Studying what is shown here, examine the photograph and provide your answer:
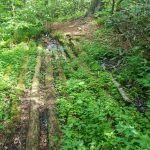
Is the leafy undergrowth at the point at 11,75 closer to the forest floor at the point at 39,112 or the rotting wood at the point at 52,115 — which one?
the forest floor at the point at 39,112

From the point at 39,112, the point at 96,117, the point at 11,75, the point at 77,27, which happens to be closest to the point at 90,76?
the point at 39,112

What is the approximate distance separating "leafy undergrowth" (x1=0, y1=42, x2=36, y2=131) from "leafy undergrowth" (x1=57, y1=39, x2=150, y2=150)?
1221 mm

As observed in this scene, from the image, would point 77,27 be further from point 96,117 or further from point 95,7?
point 96,117

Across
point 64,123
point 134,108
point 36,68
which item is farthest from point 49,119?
point 36,68

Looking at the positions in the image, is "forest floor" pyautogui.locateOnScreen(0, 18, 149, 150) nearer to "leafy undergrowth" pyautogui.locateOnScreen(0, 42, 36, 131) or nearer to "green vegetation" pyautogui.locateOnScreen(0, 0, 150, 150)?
"green vegetation" pyautogui.locateOnScreen(0, 0, 150, 150)

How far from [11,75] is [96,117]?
424cm

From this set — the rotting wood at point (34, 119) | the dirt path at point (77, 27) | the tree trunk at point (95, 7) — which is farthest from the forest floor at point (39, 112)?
the tree trunk at point (95, 7)

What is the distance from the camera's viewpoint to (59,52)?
12.4 metres

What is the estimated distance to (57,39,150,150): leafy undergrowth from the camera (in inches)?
209

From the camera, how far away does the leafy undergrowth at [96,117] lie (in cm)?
532

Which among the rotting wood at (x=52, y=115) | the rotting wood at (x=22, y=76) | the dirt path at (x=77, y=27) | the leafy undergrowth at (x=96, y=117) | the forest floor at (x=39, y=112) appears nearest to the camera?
the leafy undergrowth at (x=96, y=117)

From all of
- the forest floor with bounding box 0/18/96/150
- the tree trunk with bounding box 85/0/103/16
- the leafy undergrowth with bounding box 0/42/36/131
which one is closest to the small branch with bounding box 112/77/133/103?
the forest floor with bounding box 0/18/96/150

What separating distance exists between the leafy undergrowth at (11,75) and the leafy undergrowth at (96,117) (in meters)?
1.22

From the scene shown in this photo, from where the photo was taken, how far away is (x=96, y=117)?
633cm
